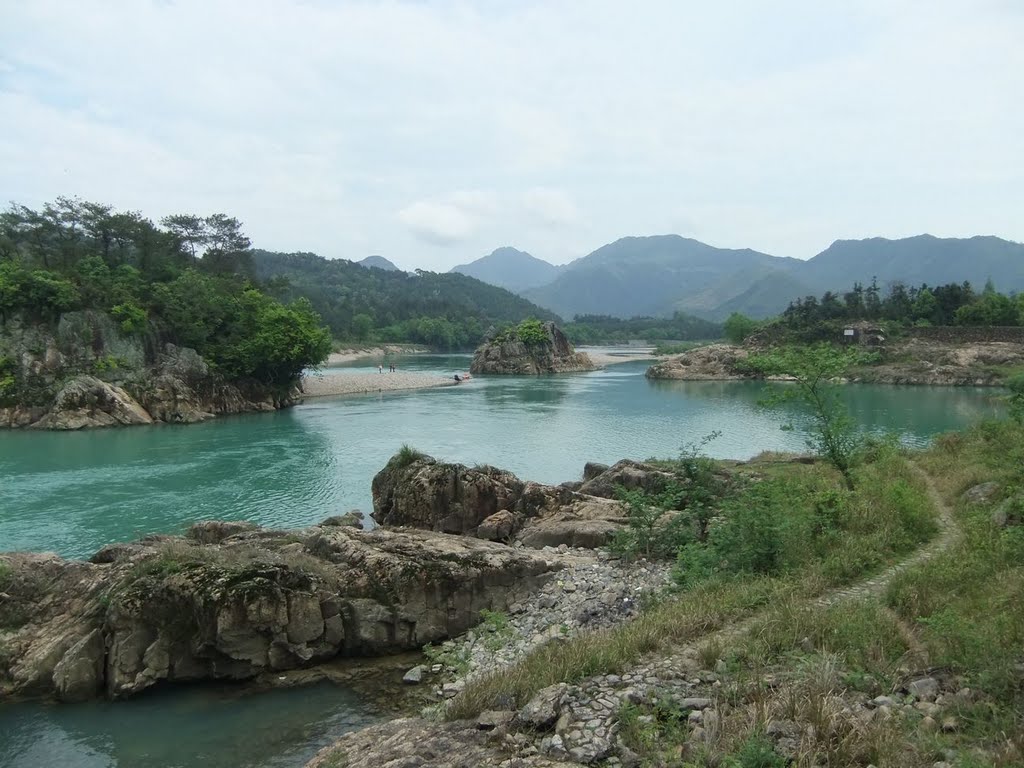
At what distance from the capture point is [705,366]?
314 ft

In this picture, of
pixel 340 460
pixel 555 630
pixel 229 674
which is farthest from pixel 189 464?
pixel 555 630

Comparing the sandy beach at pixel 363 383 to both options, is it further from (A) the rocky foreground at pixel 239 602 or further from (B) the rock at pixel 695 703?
(B) the rock at pixel 695 703

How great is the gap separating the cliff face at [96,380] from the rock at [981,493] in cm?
5070

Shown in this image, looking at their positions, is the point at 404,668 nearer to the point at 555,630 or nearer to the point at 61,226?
the point at 555,630

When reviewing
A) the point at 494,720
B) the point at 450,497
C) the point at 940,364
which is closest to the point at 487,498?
the point at 450,497

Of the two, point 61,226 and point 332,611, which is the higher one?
point 61,226

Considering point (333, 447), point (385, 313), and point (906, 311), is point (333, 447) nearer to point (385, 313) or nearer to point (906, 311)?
point (906, 311)

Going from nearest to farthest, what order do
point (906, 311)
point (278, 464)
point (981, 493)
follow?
point (981, 493) → point (278, 464) → point (906, 311)

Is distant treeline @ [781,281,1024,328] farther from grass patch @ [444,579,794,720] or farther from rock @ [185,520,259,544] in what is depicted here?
grass patch @ [444,579,794,720]

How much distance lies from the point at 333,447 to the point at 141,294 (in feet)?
95.6

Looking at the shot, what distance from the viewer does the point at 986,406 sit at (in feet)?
187

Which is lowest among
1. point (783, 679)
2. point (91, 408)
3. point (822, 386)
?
point (783, 679)

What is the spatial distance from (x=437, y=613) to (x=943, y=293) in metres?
104

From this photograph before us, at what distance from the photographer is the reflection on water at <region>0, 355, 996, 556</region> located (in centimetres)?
2661
